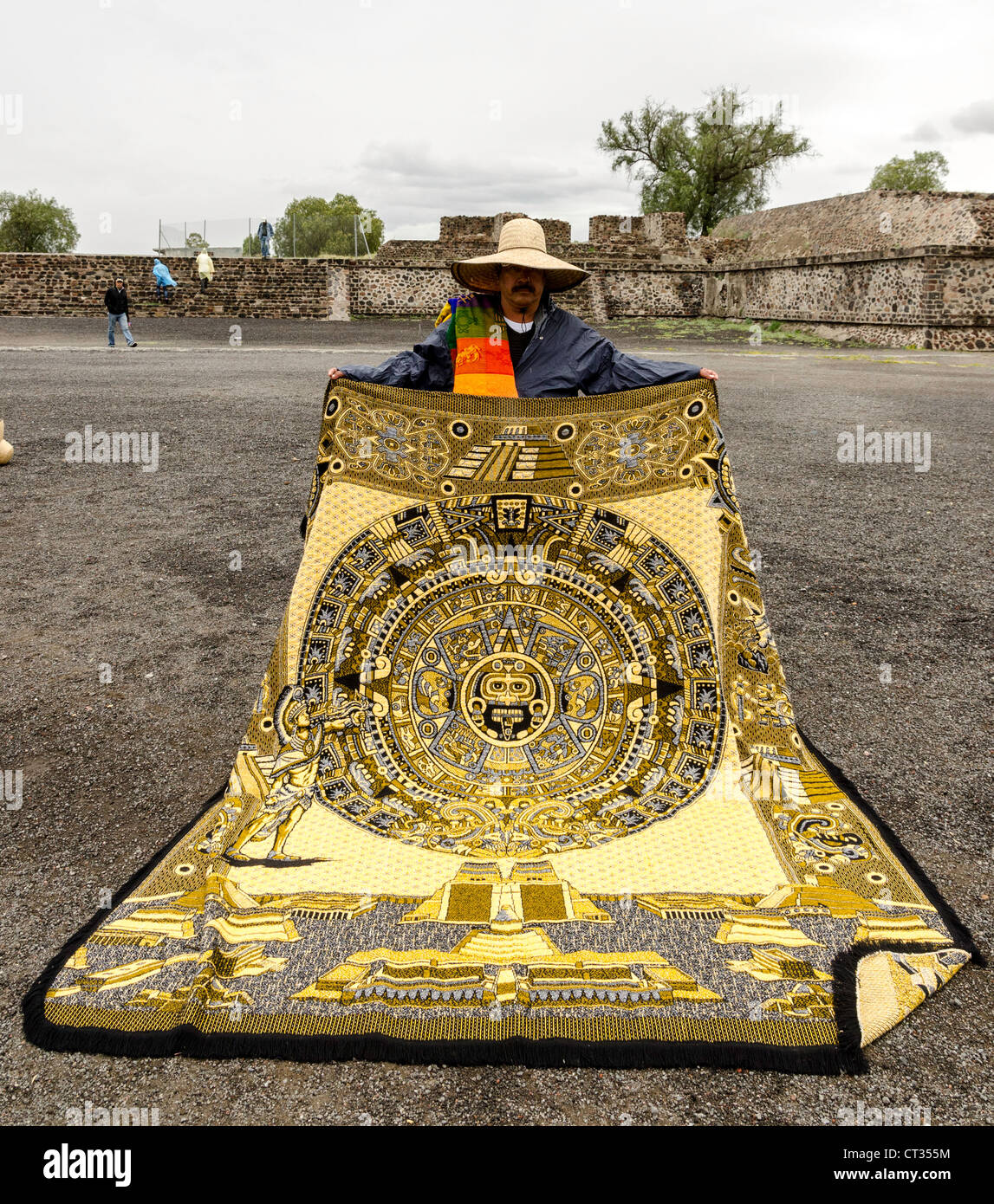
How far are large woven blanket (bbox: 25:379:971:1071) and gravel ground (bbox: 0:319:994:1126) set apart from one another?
9cm

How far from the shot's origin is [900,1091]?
200cm

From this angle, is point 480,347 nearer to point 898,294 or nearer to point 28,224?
point 898,294

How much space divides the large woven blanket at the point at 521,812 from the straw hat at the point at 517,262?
1.98 feet

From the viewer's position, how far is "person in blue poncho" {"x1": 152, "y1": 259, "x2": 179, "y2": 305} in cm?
2597

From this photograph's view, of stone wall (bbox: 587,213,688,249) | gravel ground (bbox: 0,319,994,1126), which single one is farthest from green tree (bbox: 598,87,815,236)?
gravel ground (bbox: 0,319,994,1126)

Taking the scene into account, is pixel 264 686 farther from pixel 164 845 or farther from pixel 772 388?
pixel 772 388

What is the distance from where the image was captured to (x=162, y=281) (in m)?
26.0

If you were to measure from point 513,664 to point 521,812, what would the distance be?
0.56 meters

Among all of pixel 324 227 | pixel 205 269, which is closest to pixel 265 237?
pixel 205 269

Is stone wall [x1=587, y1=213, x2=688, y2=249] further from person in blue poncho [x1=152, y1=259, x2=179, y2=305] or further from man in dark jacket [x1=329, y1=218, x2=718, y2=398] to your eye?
man in dark jacket [x1=329, y1=218, x2=718, y2=398]

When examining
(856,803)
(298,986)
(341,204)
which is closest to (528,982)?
(298,986)

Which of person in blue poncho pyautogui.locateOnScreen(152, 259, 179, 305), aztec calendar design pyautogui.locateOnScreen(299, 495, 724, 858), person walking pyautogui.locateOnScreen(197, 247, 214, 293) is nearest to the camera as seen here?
aztec calendar design pyautogui.locateOnScreen(299, 495, 724, 858)

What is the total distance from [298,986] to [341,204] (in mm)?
102809

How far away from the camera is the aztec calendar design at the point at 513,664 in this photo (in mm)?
3027
